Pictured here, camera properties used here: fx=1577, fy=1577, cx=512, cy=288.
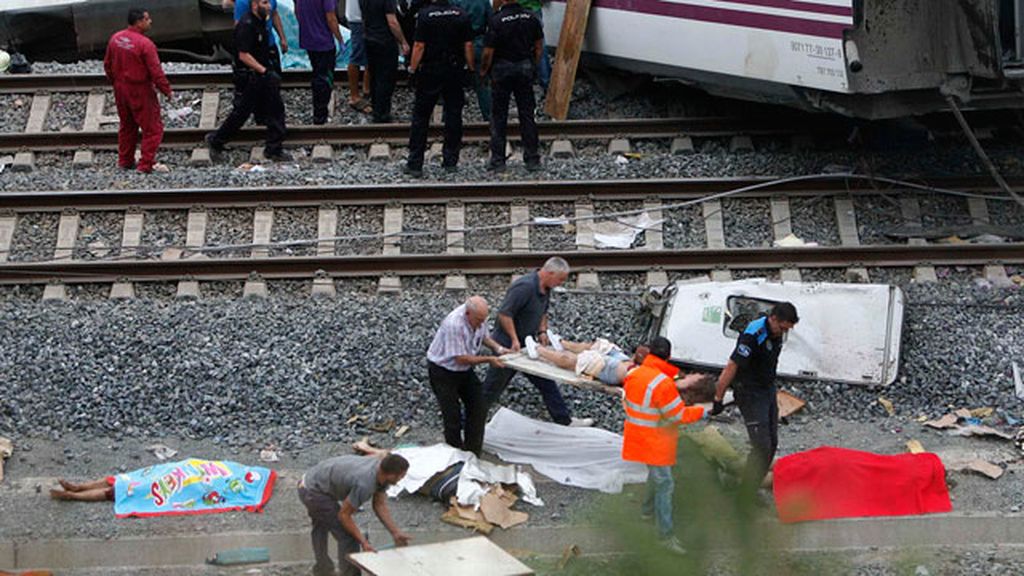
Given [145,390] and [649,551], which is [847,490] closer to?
[649,551]

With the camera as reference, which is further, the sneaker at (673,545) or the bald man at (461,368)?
the bald man at (461,368)

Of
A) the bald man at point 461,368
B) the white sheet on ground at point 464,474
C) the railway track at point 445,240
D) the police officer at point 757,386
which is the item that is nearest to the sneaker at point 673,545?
the police officer at point 757,386

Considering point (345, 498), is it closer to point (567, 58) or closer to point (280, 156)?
point (280, 156)

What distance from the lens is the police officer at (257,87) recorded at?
14.6 m

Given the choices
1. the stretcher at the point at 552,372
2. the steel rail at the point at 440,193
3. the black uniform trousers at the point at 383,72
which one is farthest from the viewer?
the black uniform trousers at the point at 383,72

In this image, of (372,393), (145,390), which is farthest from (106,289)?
(372,393)

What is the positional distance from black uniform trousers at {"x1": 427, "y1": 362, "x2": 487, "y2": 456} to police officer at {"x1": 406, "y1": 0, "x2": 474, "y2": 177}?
404cm

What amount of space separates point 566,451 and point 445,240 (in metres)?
3.25

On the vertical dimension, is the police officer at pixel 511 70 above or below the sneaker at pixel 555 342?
above

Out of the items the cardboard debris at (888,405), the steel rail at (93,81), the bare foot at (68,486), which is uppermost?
the steel rail at (93,81)

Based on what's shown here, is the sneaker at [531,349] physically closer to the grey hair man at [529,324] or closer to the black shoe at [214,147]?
the grey hair man at [529,324]

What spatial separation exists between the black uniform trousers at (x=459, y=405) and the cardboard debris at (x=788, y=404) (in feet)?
7.08

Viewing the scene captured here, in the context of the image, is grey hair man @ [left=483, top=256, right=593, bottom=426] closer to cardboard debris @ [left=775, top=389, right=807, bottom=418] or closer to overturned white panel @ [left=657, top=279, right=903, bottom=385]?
overturned white panel @ [left=657, top=279, right=903, bottom=385]

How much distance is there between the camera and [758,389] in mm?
10062
